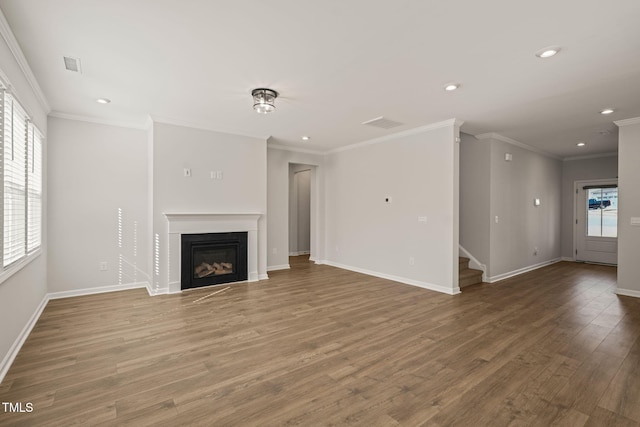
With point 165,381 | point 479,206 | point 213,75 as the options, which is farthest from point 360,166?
point 165,381

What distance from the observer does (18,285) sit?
2.83m

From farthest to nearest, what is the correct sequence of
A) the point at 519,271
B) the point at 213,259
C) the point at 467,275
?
the point at 519,271 → the point at 467,275 → the point at 213,259

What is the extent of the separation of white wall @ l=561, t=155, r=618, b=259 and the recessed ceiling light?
659 cm

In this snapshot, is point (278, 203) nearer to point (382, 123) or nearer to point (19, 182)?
point (382, 123)

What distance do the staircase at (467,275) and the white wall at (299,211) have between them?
4447 millimetres

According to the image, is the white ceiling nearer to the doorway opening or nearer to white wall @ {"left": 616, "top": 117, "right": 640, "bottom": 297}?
white wall @ {"left": 616, "top": 117, "right": 640, "bottom": 297}

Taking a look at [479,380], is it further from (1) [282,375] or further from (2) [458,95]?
(2) [458,95]

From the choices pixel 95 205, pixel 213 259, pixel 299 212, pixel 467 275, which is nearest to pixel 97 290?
pixel 95 205

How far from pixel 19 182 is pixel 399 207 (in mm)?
5126

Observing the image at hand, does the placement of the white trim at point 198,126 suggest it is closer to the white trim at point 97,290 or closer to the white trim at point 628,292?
the white trim at point 97,290

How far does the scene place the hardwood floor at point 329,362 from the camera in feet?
6.33

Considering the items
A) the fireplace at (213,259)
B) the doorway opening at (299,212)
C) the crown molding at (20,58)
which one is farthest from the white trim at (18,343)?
the doorway opening at (299,212)

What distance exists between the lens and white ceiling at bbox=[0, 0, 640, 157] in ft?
6.95

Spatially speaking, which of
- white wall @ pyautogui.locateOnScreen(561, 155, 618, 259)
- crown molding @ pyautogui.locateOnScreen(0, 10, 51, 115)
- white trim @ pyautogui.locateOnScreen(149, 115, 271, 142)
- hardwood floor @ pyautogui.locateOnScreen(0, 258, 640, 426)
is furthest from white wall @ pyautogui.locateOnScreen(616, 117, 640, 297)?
crown molding @ pyautogui.locateOnScreen(0, 10, 51, 115)
